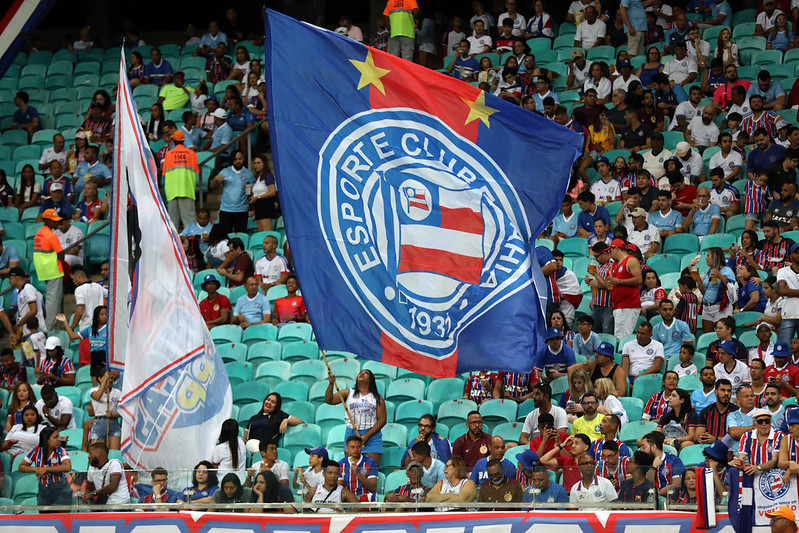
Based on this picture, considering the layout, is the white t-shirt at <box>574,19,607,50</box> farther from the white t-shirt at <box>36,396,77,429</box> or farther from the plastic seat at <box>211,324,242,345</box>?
the white t-shirt at <box>36,396,77,429</box>

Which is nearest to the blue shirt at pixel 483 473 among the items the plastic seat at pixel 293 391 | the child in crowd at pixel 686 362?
the child in crowd at pixel 686 362

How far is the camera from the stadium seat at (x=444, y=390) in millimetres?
13805

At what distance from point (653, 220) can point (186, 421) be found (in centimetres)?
662

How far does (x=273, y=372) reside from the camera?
14.6 meters

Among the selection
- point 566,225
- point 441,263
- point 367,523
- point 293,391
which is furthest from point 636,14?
point 367,523

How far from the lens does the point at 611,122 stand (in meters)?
17.4

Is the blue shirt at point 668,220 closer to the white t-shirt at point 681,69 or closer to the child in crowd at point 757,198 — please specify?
the child in crowd at point 757,198

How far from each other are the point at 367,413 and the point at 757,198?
5580 millimetres

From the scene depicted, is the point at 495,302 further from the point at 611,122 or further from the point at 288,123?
the point at 611,122

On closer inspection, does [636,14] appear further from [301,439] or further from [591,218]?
[301,439]

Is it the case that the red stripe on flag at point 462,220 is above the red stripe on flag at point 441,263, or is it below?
above

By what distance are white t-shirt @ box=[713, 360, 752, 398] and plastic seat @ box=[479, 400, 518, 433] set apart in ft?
6.68

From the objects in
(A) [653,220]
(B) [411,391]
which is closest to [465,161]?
(B) [411,391]

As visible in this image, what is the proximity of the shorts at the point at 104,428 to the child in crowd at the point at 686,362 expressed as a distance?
5.78 metres
